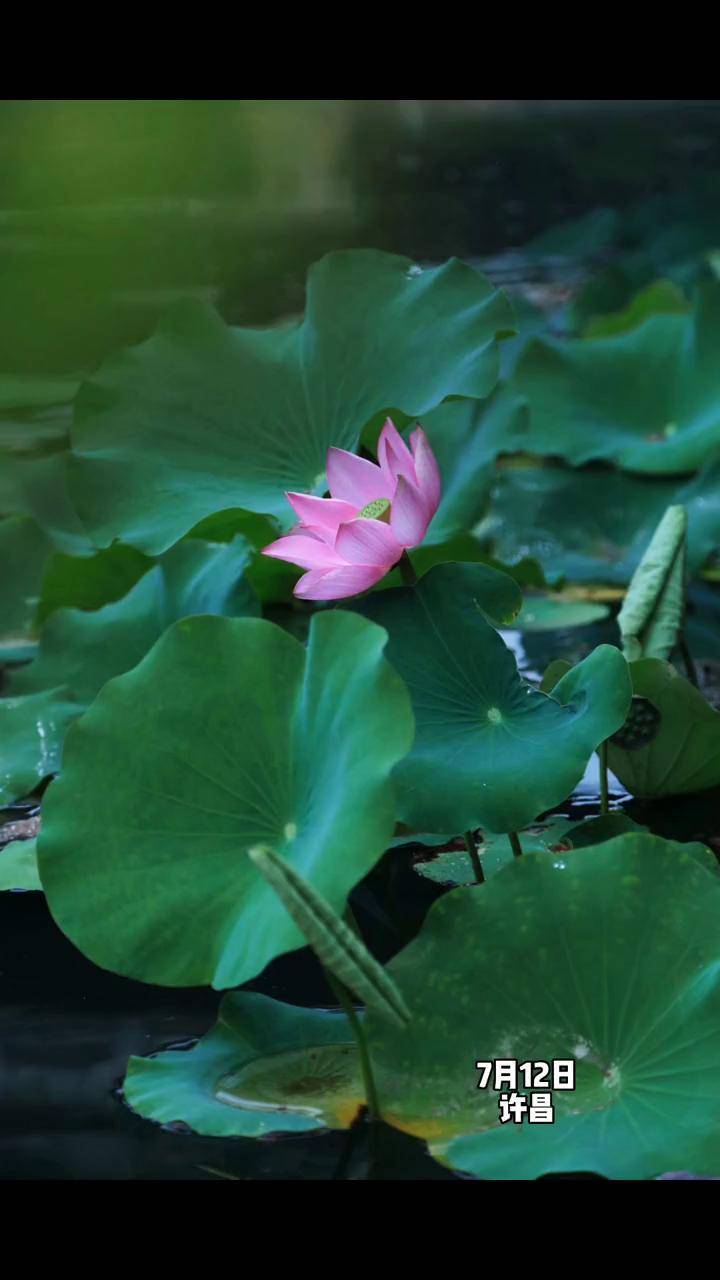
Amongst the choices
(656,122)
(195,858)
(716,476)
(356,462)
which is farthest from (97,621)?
(656,122)

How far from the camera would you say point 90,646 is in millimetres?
1594

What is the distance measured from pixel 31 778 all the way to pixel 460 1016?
683 millimetres

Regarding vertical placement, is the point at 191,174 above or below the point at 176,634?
below

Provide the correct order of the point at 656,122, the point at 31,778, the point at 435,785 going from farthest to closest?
the point at 656,122 → the point at 31,778 → the point at 435,785

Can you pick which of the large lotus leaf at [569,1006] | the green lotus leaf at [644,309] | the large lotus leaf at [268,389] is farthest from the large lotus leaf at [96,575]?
the green lotus leaf at [644,309]

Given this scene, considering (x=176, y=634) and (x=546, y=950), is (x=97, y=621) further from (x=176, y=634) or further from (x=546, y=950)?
(x=546, y=950)

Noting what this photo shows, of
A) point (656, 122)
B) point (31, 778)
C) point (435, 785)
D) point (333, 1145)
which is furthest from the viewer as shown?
point (656, 122)

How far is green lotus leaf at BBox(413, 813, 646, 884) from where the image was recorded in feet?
4.35

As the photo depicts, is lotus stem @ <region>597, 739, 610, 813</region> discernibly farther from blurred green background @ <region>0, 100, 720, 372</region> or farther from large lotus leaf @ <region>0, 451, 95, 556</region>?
blurred green background @ <region>0, 100, 720, 372</region>

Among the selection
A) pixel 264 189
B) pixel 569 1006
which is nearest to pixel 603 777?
pixel 569 1006

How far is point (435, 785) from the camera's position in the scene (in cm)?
116

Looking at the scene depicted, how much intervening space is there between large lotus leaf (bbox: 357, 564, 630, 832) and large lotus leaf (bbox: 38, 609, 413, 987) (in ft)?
0.50

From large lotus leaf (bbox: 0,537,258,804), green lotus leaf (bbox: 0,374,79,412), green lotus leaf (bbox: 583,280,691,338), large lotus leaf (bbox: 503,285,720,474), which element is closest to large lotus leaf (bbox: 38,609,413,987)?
large lotus leaf (bbox: 0,537,258,804)

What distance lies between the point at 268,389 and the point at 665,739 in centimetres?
55
